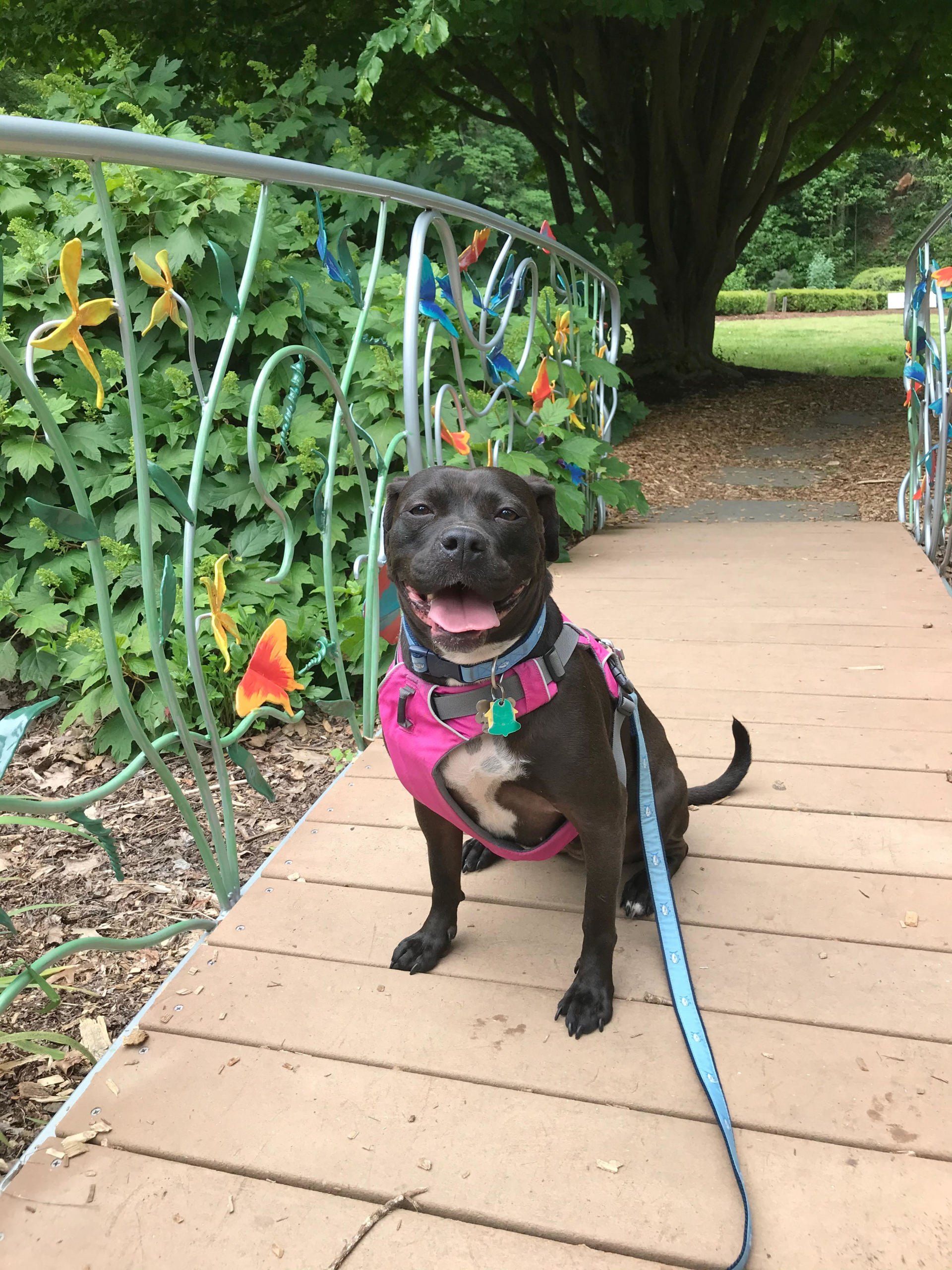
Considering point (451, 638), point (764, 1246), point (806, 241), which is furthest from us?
point (806, 241)

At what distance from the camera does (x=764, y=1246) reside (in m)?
1.37

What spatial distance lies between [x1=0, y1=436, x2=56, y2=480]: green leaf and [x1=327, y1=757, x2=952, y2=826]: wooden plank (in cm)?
179

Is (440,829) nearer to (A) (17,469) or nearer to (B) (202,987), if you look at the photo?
(B) (202,987)

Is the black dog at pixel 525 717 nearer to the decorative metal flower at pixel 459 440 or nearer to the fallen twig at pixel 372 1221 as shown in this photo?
the fallen twig at pixel 372 1221

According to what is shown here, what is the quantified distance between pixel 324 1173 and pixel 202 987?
1.80 ft

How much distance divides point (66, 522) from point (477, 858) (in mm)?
1268

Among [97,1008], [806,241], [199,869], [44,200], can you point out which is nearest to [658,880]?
[97,1008]

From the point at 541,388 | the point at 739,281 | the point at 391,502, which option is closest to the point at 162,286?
the point at 391,502

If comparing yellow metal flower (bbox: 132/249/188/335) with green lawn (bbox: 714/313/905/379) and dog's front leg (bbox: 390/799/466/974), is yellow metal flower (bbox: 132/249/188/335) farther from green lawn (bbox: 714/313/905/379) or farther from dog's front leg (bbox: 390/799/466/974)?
green lawn (bbox: 714/313/905/379)

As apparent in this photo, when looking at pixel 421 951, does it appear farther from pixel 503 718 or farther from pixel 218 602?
pixel 218 602

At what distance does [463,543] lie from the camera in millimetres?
1707

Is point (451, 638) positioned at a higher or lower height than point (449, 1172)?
higher

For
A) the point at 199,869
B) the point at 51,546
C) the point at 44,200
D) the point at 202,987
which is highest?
the point at 44,200

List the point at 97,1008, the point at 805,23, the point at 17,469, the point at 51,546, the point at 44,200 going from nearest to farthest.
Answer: the point at 97,1008, the point at 51,546, the point at 17,469, the point at 44,200, the point at 805,23
